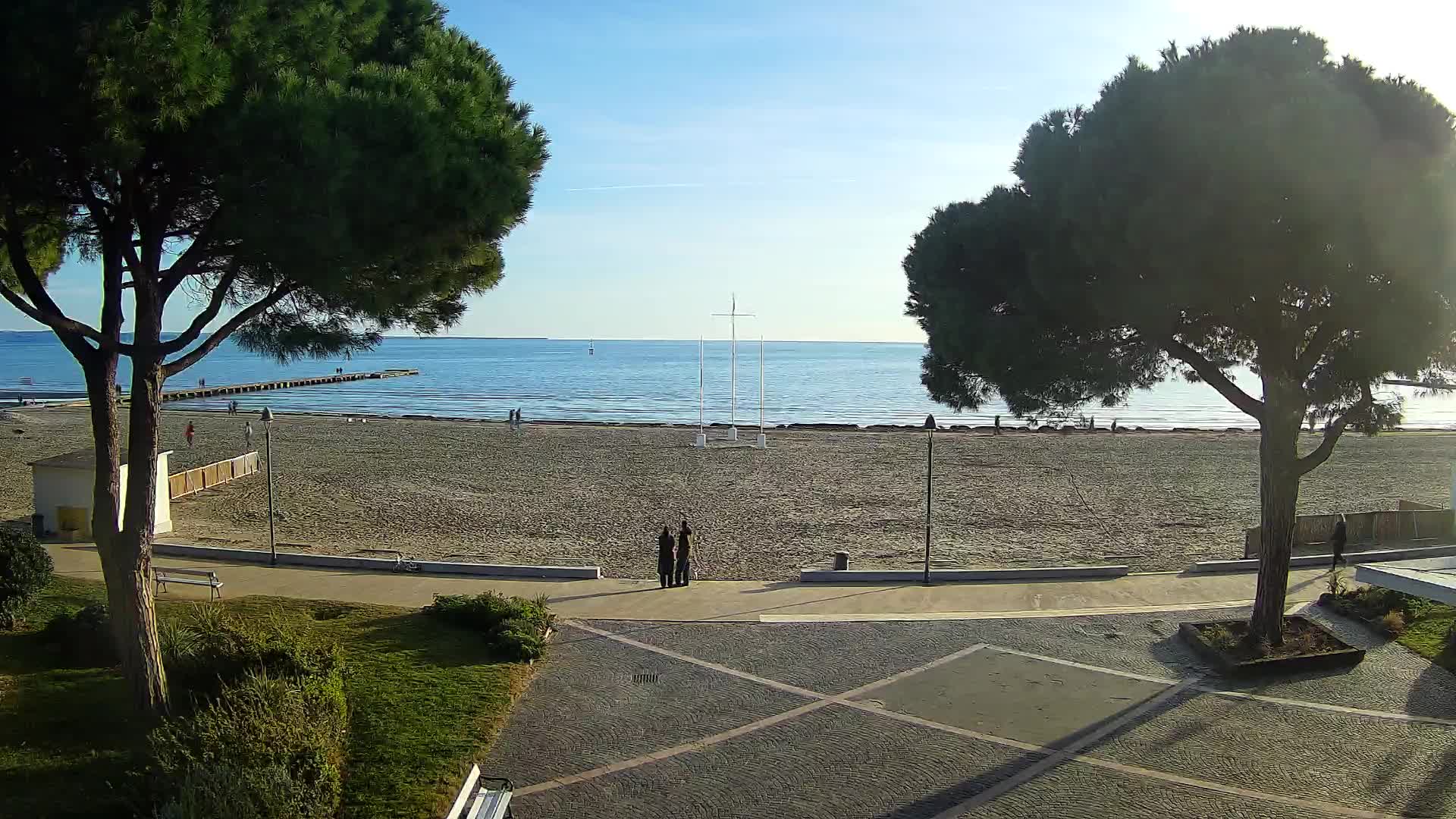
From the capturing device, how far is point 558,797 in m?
8.41

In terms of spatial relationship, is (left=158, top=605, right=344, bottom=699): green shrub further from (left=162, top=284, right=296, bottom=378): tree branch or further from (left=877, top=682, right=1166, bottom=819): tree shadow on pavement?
(left=877, top=682, right=1166, bottom=819): tree shadow on pavement

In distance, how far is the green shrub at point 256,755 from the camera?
679cm

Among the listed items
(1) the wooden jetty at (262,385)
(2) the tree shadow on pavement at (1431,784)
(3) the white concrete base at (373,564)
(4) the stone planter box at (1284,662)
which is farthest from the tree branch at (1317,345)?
(1) the wooden jetty at (262,385)

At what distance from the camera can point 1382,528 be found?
20.7 metres

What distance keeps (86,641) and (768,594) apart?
955 cm

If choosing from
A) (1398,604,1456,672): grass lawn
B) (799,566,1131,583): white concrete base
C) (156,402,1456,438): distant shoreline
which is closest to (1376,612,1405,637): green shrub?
(1398,604,1456,672): grass lawn

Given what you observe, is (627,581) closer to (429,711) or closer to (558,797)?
(429,711)

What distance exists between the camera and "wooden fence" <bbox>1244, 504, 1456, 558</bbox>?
20453 millimetres

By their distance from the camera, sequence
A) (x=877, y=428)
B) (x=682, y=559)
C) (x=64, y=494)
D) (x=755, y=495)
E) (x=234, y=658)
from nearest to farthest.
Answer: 1. (x=234, y=658)
2. (x=682, y=559)
3. (x=64, y=494)
4. (x=755, y=495)
5. (x=877, y=428)

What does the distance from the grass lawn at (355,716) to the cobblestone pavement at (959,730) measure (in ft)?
1.75

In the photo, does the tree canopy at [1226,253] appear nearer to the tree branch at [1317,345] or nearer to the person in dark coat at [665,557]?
the tree branch at [1317,345]

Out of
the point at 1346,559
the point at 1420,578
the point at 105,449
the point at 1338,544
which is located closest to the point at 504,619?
the point at 105,449

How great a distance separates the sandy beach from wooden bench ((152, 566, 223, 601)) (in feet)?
16.4

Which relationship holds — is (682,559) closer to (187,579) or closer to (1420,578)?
(187,579)
